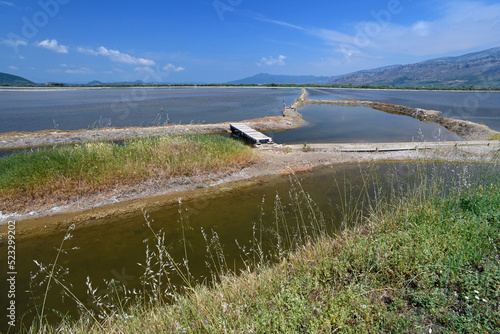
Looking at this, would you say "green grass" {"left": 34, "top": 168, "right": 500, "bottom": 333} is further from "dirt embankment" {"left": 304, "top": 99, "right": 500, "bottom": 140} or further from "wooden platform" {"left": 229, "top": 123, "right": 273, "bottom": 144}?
"dirt embankment" {"left": 304, "top": 99, "right": 500, "bottom": 140}

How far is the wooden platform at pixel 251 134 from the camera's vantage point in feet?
54.6

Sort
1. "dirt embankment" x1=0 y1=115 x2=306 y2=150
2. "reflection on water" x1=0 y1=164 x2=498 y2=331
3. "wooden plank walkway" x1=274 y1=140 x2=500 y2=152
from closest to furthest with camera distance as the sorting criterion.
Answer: "reflection on water" x1=0 y1=164 x2=498 y2=331 → "wooden plank walkway" x1=274 y1=140 x2=500 y2=152 → "dirt embankment" x1=0 y1=115 x2=306 y2=150

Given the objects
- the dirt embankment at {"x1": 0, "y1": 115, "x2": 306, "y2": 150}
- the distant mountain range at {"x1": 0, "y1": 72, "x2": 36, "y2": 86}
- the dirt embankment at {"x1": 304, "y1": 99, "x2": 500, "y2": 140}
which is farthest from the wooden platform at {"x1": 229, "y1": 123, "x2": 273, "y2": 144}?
the distant mountain range at {"x1": 0, "y1": 72, "x2": 36, "y2": 86}

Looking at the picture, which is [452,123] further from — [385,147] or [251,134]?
[251,134]

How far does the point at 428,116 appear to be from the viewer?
95.1 feet

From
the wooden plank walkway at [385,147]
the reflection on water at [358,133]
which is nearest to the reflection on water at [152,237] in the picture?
the wooden plank walkway at [385,147]

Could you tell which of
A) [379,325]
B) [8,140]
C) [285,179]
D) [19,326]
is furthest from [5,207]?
[8,140]

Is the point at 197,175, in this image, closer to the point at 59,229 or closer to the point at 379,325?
the point at 59,229

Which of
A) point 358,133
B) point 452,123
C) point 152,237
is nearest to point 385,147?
point 358,133

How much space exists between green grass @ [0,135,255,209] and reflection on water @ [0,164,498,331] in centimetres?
231

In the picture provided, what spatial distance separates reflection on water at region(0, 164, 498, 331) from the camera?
202 inches

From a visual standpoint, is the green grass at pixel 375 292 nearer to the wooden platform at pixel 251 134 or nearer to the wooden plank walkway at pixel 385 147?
the wooden plank walkway at pixel 385 147

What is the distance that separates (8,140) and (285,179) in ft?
68.0

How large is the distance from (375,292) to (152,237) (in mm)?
5729
